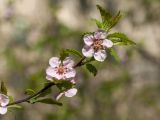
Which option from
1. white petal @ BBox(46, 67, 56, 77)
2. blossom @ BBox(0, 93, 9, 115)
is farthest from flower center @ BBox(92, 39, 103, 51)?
blossom @ BBox(0, 93, 9, 115)

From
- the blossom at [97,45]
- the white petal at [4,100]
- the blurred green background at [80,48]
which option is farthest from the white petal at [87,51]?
the blurred green background at [80,48]

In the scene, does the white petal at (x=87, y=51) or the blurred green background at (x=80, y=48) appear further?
the blurred green background at (x=80, y=48)

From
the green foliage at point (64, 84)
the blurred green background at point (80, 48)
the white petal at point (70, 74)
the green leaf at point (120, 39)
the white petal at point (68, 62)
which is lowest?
the green foliage at point (64, 84)

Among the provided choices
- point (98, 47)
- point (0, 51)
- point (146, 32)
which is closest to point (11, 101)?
point (98, 47)

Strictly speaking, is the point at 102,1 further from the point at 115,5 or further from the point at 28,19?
the point at 28,19

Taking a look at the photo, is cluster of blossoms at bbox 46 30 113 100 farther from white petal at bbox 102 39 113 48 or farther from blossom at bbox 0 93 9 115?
blossom at bbox 0 93 9 115

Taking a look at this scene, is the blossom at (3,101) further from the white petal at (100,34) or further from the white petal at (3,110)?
the white petal at (100,34)
